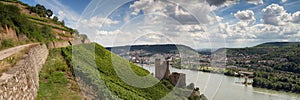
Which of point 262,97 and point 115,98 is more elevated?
point 115,98

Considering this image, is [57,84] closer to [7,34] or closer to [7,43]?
[7,43]

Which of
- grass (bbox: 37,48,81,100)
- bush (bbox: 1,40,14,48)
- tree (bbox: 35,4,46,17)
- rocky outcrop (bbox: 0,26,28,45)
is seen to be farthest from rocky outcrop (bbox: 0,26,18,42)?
tree (bbox: 35,4,46,17)

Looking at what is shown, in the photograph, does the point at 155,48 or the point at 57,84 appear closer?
the point at 57,84

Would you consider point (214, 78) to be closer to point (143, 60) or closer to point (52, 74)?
point (143, 60)

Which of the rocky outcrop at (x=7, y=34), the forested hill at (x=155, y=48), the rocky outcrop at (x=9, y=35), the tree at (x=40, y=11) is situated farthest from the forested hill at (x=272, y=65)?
the rocky outcrop at (x=7, y=34)

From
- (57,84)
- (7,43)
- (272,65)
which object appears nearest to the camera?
(57,84)

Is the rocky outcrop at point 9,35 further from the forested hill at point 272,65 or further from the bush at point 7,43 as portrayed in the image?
the forested hill at point 272,65

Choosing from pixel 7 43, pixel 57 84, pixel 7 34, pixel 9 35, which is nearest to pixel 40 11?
pixel 9 35

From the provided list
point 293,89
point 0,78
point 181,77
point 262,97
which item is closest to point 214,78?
point 262,97

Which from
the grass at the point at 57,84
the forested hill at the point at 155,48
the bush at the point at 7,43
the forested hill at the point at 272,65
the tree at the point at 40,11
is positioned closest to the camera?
the grass at the point at 57,84
